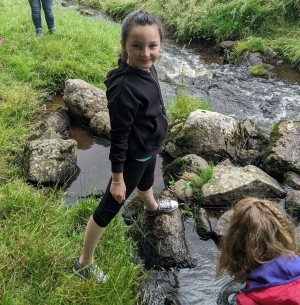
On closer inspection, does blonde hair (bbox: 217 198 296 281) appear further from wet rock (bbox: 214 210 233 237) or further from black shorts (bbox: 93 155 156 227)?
wet rock (bbox: 214 210 233 237)

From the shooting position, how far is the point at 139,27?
207cm

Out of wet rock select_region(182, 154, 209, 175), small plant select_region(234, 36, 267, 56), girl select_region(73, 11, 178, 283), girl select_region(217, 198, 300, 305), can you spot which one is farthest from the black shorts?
small plant select_region(234, 36, 267, 56)

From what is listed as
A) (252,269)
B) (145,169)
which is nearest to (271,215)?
(252,269)

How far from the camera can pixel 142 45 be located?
2113mm

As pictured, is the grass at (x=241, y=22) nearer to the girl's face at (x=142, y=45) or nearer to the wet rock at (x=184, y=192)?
the wet rock at (x=184, y=192)

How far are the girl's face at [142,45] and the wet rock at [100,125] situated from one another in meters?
2.60

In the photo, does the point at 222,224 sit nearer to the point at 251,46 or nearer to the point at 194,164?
the point at 194,164

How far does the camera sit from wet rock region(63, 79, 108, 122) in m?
4.93

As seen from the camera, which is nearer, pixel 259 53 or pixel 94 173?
pixel 94 173

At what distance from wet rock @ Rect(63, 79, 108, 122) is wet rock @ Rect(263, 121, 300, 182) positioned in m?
2.32

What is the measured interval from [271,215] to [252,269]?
0.32 meters

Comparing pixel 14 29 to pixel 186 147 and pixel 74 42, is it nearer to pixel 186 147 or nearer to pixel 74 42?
pixel 74 42

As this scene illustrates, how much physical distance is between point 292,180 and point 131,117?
2.56 metres


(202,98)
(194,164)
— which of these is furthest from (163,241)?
(202,98)
